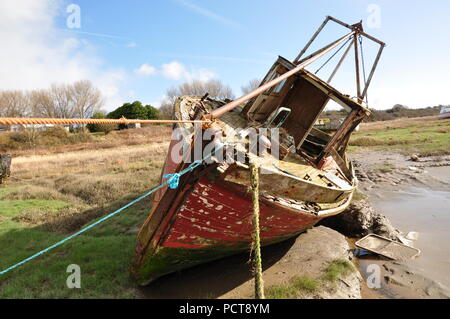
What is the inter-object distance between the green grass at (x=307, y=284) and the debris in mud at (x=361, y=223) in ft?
8.50

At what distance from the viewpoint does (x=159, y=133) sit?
35188 mm

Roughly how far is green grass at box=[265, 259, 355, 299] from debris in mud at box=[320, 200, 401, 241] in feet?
8.50

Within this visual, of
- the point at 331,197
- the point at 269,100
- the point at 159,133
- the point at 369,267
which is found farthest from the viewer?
the point at 159,133

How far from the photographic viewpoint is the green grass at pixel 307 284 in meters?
Result: 4.62

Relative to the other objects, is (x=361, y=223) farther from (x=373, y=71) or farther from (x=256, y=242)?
(x=256, y=242)

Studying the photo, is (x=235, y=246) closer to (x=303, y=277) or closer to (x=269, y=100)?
(x=303, y=277)

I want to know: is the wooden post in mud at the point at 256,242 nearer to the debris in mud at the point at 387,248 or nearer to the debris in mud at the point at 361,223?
the debris in mud at the point at 387,248

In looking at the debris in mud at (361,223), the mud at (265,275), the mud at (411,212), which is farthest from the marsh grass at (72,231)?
the debris in mud at (361,223)

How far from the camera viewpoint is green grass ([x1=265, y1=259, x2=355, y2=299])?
462 cm

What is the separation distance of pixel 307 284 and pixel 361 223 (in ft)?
12.8

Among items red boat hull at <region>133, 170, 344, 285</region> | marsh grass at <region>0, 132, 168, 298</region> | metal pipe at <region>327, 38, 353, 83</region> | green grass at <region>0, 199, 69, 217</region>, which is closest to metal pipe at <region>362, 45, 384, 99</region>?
metal pipe at <region>327, 38, 353, 83</region>

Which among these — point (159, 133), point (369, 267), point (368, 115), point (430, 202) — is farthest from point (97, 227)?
point (159, 133)

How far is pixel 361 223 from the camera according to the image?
7844mm
